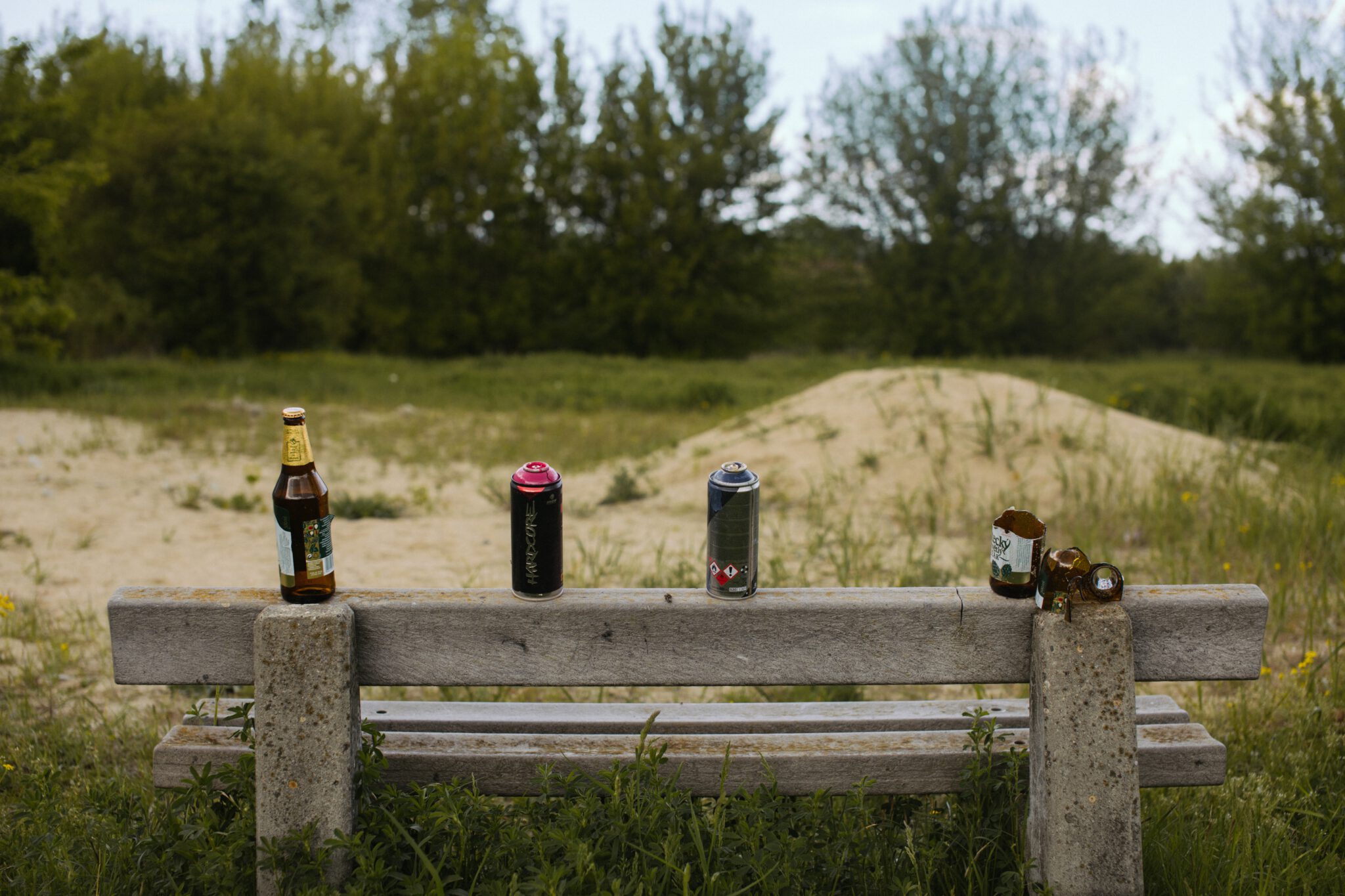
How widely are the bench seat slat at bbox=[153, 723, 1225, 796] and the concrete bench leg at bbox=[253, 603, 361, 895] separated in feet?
1.02

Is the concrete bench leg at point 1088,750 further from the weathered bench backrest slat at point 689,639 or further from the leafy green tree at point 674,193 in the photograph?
the leafy green tree at point 674,193

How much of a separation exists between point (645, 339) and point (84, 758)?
2378 centimetres

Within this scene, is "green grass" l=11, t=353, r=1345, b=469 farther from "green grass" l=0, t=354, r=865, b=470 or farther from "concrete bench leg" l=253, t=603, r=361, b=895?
"concrete bench leg" l=253, t=603, r=361, b=895

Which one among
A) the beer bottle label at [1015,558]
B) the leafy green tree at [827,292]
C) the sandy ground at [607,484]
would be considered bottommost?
the sandy ground at [607,484]

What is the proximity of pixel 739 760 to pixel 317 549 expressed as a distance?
1.11m

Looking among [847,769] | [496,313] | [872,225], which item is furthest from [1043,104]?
[847,769]

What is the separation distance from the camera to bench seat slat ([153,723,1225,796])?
2.47 metres

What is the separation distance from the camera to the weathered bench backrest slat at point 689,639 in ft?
7.22

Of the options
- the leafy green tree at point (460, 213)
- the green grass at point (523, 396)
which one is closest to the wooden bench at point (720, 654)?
the green grass at point (523, 396)

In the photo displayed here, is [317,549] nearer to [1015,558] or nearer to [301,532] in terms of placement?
[301,532]

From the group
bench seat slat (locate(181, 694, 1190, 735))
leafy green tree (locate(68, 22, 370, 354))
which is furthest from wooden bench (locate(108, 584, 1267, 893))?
leafy green tree (locate(68, 22, 370, 354))

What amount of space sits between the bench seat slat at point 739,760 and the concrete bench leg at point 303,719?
1.02ft

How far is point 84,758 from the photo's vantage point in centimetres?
338

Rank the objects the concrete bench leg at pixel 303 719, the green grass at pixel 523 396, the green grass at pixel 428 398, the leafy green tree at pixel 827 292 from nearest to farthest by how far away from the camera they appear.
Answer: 1. the concrete bench leg at pixel 303 719
2. the green grass at pixel 523 396
3. the green grass at pixel 428 398
4. the leafy green tree at pixel 827 292
